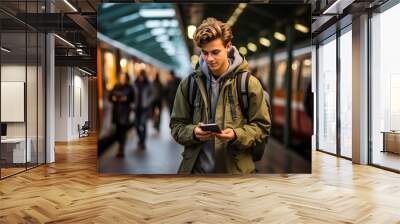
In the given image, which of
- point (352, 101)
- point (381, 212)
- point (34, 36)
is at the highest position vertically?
point (34, 36)

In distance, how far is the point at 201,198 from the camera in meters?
4.95

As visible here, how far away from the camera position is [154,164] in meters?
6.21

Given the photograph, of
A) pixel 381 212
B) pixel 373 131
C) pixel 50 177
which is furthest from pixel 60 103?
pixel 381 212

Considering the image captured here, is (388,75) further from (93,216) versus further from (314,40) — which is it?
(93,216)

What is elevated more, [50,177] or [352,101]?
[352,101]

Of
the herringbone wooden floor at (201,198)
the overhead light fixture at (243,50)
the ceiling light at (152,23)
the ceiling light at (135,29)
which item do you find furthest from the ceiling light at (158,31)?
the herringbone wooden floor at (201,198)

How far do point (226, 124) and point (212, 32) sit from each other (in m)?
1.44

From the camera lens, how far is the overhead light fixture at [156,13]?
6125 mm

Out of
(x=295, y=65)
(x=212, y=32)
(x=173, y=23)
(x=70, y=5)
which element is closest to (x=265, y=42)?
(x=295, y=65)

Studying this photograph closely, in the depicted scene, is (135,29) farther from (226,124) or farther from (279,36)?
(279,36)

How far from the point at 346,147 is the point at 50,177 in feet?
21.7

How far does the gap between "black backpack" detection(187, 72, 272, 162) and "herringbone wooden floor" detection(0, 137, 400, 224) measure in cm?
49

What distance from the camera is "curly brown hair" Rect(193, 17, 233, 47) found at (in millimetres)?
5953

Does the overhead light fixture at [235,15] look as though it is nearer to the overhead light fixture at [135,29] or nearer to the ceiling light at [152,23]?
the ceiling light at [152,23]
